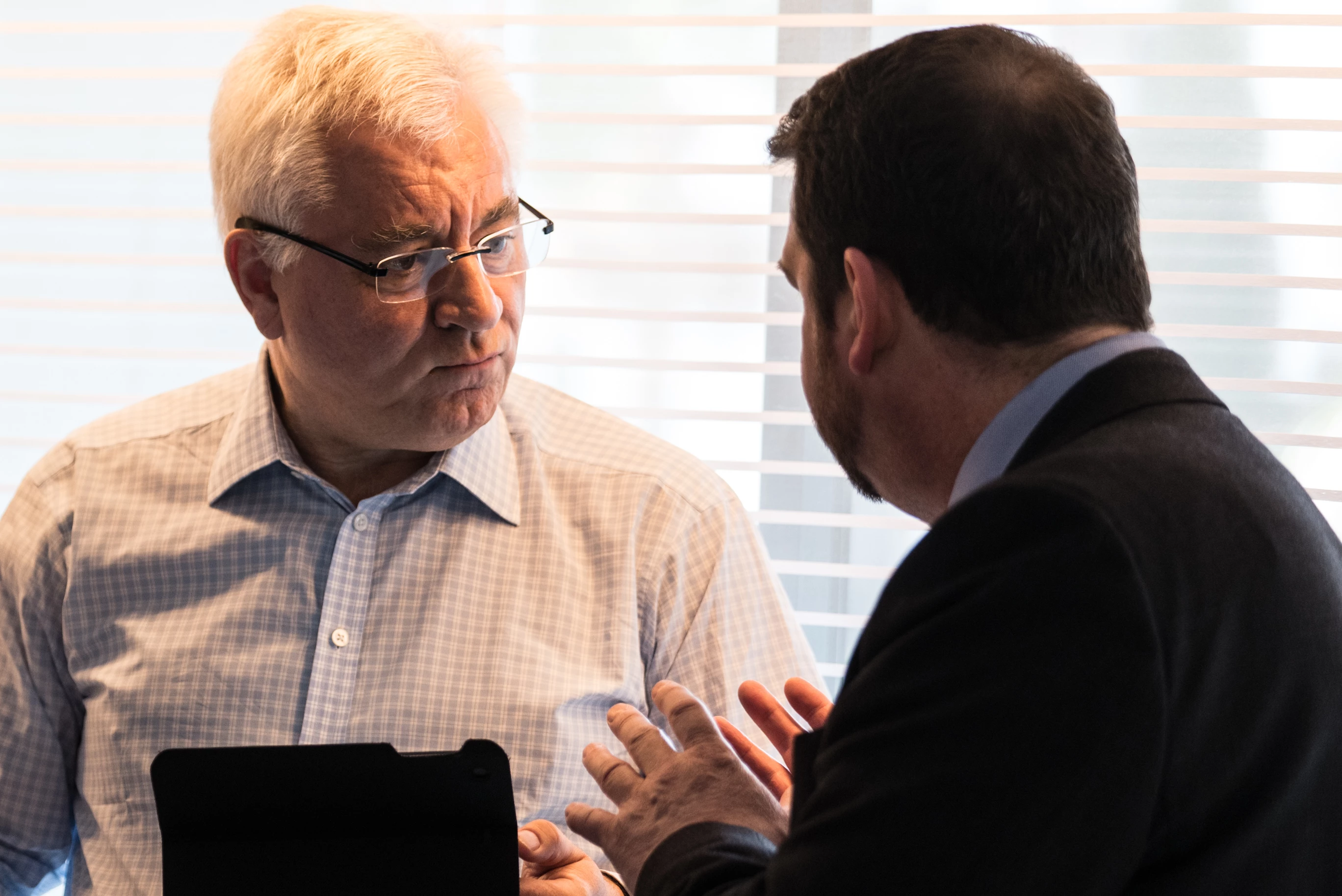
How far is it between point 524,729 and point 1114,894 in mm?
858

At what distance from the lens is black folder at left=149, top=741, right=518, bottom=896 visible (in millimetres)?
1192

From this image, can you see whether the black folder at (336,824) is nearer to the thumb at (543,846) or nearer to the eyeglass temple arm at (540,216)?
the thumb at (543,846)

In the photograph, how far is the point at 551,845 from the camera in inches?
51.2

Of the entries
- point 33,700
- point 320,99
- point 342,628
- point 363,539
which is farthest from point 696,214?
point 33,700

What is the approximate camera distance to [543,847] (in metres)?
1.29

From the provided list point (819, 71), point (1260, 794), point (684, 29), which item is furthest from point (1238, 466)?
point (684, 29)

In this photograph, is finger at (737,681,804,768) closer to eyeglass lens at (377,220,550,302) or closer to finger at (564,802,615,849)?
finger at (564,802,615,849)

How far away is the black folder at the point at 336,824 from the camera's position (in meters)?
1.19

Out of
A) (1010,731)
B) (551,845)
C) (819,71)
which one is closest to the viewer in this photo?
(1010,731)

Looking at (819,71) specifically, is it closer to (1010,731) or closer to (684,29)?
(684,29)

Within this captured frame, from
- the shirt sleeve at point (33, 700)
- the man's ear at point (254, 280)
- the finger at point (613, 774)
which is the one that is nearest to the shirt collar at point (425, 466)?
the man's ear at point (254, 280)

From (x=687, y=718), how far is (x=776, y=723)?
0.19m

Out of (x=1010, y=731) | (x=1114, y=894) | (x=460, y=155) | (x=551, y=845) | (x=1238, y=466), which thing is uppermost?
(x=460, y=155)

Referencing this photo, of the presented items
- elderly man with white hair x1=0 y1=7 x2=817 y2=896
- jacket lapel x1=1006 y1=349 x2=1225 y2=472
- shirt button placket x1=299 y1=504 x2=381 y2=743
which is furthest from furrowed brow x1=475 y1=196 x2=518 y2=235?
jacket lapel x1=1006 y1=349 x2=1225 y2=472
